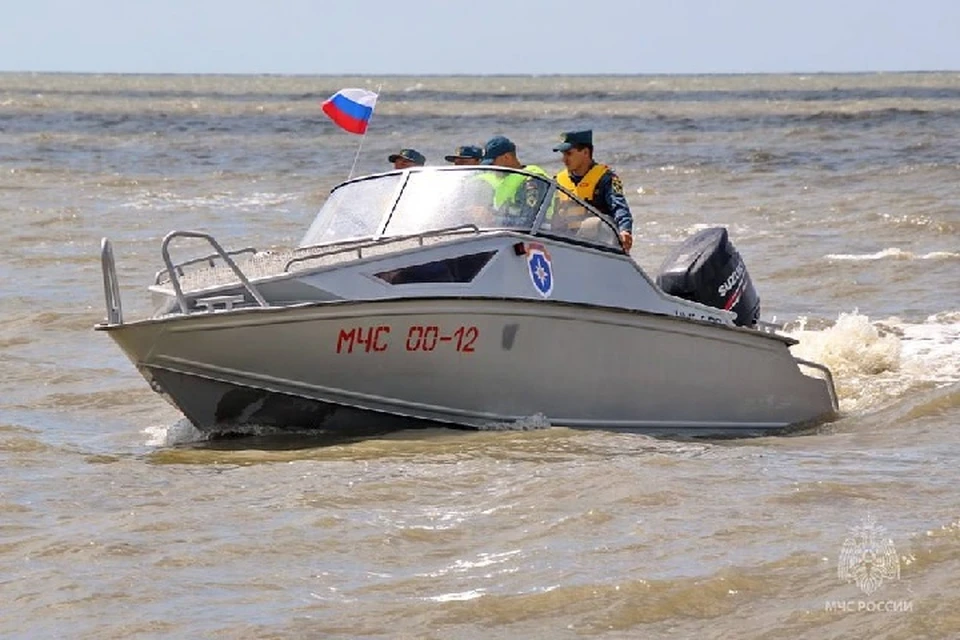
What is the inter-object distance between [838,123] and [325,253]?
40.6 meters

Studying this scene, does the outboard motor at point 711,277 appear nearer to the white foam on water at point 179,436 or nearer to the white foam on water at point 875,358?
the white foam on water at point 875,358

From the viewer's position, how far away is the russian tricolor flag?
1120 centimetres

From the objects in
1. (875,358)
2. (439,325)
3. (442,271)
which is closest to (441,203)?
(442,271)

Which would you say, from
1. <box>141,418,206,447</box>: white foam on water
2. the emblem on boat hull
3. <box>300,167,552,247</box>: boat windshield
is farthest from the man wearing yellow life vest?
<box>141,418,206,447</box>: white foam on water

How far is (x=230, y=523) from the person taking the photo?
7.64 meters

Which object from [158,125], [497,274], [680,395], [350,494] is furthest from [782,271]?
[158,125]

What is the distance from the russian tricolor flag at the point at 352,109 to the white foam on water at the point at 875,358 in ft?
11.5

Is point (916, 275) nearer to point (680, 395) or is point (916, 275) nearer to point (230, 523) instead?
point (680, 395)

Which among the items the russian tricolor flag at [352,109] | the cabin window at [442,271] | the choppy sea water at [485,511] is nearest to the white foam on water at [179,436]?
the choppy sea water at [485,511]

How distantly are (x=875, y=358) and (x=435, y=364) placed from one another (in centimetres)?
496

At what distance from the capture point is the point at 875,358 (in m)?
13.1

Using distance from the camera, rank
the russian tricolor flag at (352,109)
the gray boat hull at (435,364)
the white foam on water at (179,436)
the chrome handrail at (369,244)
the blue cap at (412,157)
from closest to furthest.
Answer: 1. the gray boat hull at (435,364)
2. the chrome handrail at (369,244)
3. the white foam on water at (179,436)
4. the russian tricolor flag at (352,109)
5. the blue cap at (412,157)

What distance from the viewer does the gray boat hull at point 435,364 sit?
891 cm

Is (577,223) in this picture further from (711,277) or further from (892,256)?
(892,256)
